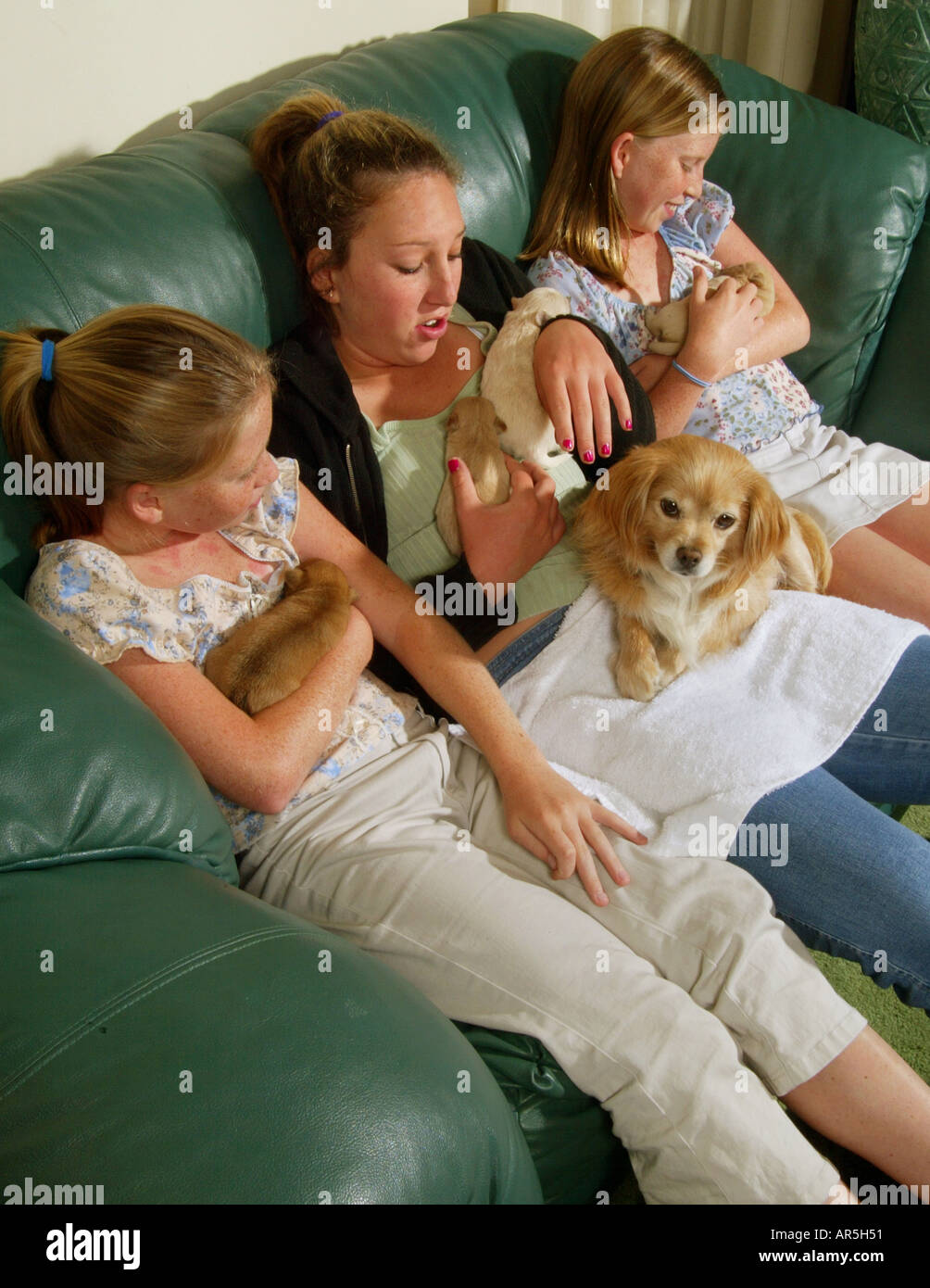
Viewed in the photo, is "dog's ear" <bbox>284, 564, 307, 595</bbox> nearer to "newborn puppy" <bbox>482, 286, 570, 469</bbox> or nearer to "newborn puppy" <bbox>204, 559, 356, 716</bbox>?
"newborn puppy" <bbox>204, 559, 356, 716</bbox>

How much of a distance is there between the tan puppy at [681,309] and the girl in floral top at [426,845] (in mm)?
859

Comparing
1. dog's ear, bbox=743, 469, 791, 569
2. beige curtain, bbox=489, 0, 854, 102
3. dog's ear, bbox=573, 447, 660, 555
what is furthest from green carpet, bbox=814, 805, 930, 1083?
beige curtain, bbox=489, 0, 854, 102

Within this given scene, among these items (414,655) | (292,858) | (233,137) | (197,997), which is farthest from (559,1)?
(197,997)

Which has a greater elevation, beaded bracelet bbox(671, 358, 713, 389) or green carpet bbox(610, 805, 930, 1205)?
beaded bracelet bbox(671, 358, 713, 389)

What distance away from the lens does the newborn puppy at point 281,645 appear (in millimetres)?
1358

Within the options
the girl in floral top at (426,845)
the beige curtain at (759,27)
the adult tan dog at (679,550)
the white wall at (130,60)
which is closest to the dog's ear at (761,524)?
the adult tan dog at (679,550)

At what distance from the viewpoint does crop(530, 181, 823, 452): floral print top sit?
1.92 m

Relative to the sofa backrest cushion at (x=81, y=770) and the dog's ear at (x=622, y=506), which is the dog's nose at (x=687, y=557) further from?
the sofa backrest cushion at (x=81, y=770)

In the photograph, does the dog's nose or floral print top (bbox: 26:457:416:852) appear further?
the dog's nose

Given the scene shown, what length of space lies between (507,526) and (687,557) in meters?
0.28

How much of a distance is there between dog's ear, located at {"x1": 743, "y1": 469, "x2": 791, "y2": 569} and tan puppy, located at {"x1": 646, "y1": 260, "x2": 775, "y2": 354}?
0.47 metres

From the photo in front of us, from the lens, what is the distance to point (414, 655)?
5.11ft

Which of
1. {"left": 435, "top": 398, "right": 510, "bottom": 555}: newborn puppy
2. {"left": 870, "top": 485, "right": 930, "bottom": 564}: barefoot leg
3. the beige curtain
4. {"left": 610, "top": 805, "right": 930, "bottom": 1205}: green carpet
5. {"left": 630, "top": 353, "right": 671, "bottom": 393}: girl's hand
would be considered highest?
the beige curtain
